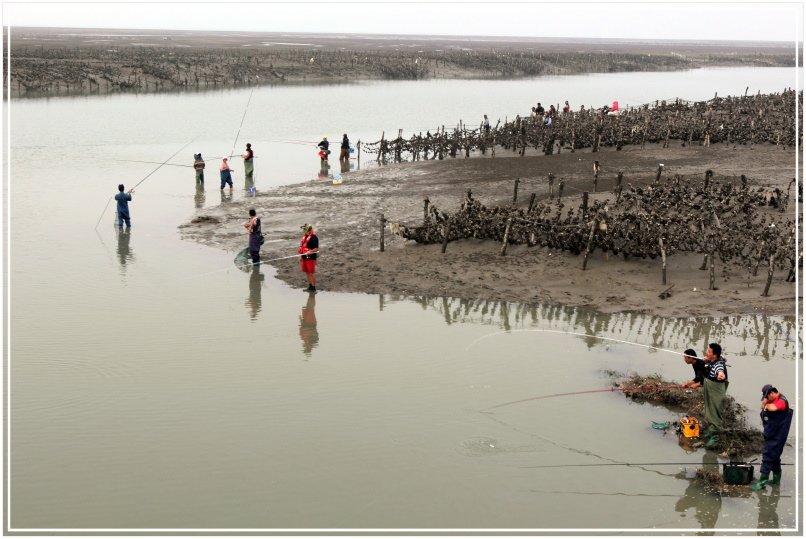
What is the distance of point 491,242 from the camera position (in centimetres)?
1638

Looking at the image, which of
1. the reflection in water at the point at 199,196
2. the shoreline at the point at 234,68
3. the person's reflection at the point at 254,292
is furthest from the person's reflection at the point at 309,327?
the shoreline at the point at 234,68

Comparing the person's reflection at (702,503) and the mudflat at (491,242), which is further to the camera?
the mudflat at (491,242)

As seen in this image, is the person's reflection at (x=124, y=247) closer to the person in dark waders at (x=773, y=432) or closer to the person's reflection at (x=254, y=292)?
the person's reflection at (x=254, y=292)

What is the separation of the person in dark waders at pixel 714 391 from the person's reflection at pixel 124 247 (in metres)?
10.4

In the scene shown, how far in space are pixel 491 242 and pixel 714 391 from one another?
7446mm

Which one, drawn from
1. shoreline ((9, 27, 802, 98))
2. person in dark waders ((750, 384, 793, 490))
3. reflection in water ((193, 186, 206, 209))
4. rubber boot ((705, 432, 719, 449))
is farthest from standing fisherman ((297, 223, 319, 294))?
shoreline ((9, 27, 802, 98))

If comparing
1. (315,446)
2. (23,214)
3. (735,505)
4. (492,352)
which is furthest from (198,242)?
(735,505)

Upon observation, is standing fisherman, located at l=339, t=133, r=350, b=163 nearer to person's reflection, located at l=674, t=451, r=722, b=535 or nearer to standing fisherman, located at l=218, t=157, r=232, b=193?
standing fisherman, located at l=218, t=157, r=232, b=193

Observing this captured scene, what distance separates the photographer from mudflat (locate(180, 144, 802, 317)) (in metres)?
14.3

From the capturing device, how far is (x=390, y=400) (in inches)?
420

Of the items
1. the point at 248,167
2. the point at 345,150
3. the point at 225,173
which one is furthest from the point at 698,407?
the point at 345,150

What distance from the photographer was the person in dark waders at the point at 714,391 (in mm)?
9234

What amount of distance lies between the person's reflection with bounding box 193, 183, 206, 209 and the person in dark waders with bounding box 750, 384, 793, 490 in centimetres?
1502

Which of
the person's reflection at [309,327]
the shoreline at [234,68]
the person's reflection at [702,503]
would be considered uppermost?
the shoreline at [234,68]
